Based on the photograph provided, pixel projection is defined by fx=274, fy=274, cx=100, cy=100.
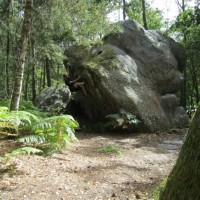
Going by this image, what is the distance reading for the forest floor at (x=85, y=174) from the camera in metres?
4.57

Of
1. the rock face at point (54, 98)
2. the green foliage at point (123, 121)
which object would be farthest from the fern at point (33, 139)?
the rock face at point (54, 98)

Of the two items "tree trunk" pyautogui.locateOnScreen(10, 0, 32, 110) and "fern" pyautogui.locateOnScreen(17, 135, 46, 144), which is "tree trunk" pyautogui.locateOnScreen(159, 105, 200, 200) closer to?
"fern" pyautogui.locateOnScreen(17, 135, 46, 144)

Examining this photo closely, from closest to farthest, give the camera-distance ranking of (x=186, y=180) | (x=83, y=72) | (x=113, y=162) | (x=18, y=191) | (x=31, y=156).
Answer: (x=186, y=180), (x=18, y=191), (x=31, y=156), (x=113, y=162), (x=83, y=72)

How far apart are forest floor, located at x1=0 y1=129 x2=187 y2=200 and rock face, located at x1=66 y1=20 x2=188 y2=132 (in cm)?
398

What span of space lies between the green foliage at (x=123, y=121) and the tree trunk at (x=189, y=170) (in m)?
9.60

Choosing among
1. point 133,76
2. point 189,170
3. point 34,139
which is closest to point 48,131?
point 34,139

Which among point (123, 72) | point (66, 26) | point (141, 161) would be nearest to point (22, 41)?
point (66, 26)

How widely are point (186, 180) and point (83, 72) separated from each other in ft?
37.2

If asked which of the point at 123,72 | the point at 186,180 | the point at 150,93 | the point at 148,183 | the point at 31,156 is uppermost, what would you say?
the point at 123,72

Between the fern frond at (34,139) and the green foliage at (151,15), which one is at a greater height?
the green foliage at (151,15)

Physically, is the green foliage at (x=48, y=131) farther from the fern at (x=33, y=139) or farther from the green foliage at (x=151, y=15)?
the green foliage at (x=151, y=15)

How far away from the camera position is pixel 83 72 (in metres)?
13.2

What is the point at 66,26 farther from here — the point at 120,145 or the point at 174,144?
the point at 174,144

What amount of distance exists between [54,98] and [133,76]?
4.86 m
